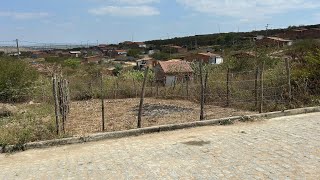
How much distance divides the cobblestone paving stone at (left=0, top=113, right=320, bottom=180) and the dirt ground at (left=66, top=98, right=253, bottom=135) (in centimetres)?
186

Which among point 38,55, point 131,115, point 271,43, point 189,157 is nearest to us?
point 189,157

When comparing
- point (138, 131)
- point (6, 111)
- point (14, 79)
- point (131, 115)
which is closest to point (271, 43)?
point (131, 115)

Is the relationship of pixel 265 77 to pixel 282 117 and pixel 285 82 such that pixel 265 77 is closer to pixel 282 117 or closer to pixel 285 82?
pixel 285 82

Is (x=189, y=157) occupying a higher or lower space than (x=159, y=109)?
higher

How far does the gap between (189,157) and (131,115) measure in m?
7.02

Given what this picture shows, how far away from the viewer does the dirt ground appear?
10.6m

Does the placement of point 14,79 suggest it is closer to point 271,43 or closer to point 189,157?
point 189,157

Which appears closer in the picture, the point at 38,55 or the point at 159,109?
the point at 159,109

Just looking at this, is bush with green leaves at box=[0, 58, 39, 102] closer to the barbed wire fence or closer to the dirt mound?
the barbed wire fence

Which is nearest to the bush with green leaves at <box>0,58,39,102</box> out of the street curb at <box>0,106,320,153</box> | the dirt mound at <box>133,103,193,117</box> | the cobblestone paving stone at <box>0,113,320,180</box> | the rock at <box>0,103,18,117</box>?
the rock at <box>0,103,18,117</box>

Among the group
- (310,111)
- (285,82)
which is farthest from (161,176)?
(285,82)

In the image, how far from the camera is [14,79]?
1931cm

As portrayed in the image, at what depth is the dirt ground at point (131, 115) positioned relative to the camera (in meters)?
10.6

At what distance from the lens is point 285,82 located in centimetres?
1270
